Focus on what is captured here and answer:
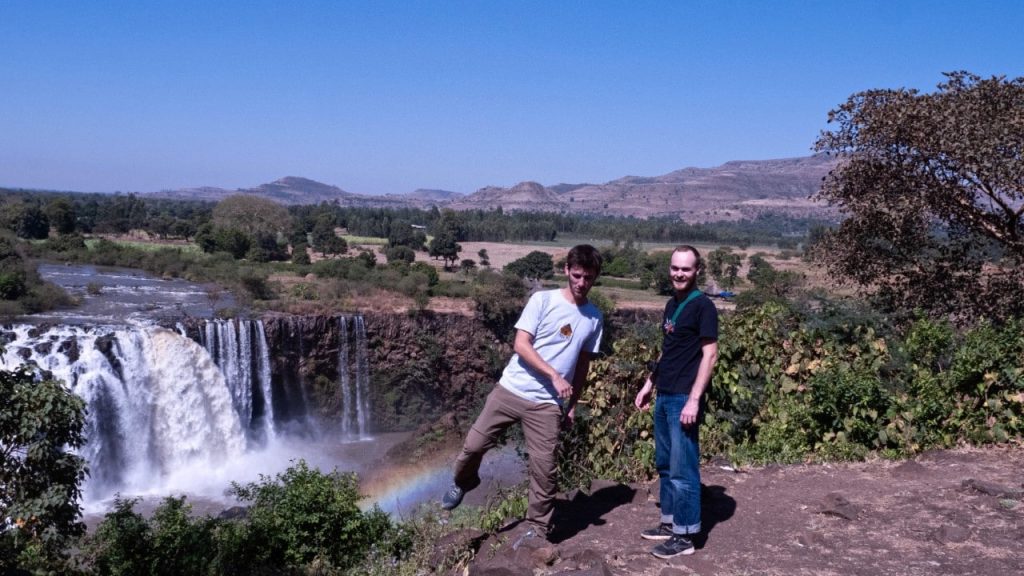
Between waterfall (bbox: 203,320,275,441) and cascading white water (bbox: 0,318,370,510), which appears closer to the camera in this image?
cascading white water (bbox: 0,318,370,510)

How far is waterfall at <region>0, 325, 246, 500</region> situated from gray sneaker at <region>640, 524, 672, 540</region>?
16.7m

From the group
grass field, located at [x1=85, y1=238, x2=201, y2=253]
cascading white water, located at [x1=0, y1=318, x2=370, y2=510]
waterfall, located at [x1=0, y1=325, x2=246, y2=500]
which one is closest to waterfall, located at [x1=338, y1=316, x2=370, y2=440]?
cascading white water, located at [x1=0, y1=318, x2=370, y2=510]

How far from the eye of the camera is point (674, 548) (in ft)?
12.1

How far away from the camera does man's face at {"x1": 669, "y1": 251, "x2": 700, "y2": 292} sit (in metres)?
3.57

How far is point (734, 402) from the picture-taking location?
19.0 feet

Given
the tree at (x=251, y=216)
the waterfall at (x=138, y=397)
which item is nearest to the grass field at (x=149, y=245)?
the tree at (x=251, y=216)

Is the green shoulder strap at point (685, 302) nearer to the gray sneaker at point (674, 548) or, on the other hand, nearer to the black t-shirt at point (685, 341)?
the black t-shirt at point (685, 341)

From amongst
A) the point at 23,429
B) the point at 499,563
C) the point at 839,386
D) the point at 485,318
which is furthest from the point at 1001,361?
the point at 485,318

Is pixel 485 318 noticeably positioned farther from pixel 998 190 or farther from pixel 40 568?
pixel 40 568

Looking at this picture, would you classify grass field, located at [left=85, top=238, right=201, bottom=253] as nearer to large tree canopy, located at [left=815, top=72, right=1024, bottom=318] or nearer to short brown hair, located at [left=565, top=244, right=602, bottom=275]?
large tree canopy, located at [left=815, top=72, right=1024, bottom=318]

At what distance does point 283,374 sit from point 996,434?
22.9 meters

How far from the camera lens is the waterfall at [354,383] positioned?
27.2 metres

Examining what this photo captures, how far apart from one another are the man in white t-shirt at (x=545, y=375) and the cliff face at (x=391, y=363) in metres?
22.2

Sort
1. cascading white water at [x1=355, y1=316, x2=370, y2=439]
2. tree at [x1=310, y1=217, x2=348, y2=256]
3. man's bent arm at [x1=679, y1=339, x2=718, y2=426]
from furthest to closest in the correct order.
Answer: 1. tree at [x1=310, y1=217, x2=348, y2=256]
2. cascading white water at [x1=355, y1=316, x2=370, y2=439]
3. man's bent arm at [x1=679, y1=339, x2=718, y2=426]
